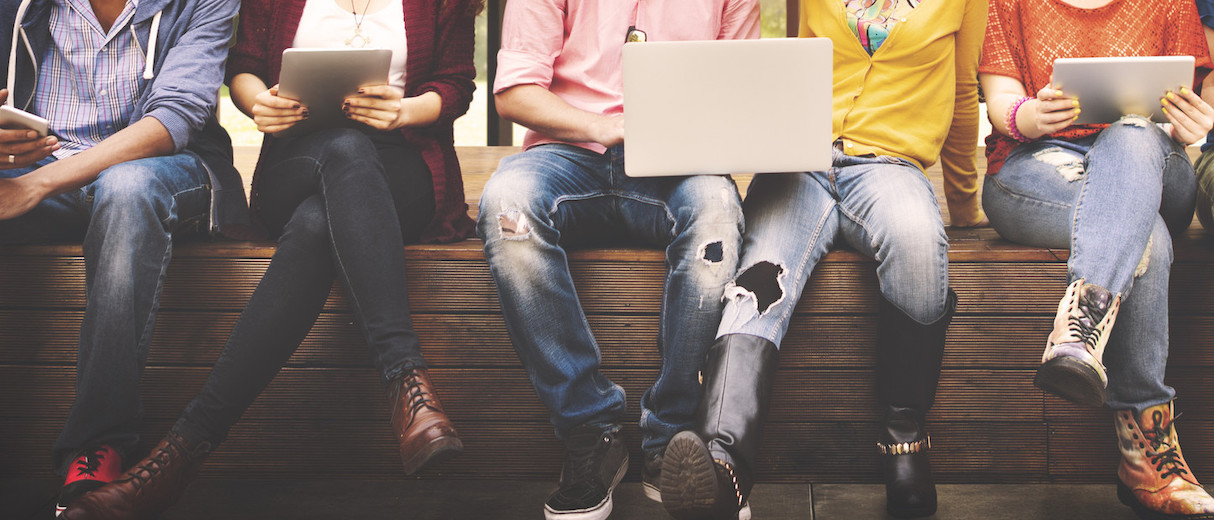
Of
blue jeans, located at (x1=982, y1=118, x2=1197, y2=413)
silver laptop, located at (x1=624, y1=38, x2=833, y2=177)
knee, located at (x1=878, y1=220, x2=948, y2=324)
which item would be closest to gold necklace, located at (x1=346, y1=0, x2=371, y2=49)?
A: silver laptop, located at (x1=624, y1=38, x2=833, y2=177)

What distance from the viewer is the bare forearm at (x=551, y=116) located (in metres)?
1.57

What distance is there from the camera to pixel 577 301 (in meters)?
1.47

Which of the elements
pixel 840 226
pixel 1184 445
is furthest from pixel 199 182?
pixel 1184 445

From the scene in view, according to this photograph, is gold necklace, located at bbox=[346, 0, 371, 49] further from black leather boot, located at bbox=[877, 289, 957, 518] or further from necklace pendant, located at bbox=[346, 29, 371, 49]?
black leather boot, located at bbox=[877, 289, 957, 518]

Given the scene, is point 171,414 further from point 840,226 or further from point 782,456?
point 840,226

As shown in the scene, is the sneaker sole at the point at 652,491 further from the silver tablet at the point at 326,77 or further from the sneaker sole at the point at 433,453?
the silver tablet at the point at 326,77

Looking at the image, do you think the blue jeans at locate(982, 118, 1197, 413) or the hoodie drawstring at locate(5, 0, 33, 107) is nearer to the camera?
the blue jeans at locate(982, 118, 1197, 413)

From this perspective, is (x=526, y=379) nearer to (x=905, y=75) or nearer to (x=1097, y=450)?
(x=905, y=75)

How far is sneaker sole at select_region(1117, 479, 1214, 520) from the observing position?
135cm

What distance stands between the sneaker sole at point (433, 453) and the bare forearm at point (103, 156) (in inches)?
28.2

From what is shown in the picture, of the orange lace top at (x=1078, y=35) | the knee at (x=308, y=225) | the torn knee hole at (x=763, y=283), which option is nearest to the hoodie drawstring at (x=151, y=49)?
the knee at (x=308, y=225)

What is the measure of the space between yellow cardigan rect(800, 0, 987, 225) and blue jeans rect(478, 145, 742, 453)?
11.3 inches

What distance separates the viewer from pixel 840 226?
160cm

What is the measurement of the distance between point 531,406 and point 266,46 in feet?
2.64
